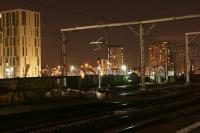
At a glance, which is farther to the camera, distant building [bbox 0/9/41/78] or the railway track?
distant building [bbox 0/9/41/78]

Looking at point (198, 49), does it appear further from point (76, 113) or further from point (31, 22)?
point (76, 113)

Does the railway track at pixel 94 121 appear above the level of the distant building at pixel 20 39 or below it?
below

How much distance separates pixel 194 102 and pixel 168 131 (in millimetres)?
Answer: 13021

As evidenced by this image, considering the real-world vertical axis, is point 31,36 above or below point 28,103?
above

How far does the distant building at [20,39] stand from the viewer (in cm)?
11911

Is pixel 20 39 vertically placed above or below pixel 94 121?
above

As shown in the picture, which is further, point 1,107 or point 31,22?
point 31,22

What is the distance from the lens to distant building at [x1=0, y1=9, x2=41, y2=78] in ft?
391

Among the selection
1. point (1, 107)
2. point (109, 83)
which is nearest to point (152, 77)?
point (109, 83)

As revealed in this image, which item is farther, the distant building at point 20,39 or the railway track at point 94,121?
the distant building at point 20,39

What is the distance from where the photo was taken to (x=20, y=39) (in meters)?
123

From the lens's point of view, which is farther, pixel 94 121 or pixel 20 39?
pixel 20 39

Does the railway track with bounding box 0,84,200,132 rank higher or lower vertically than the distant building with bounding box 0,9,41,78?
lower

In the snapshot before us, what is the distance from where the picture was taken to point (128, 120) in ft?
55.6
